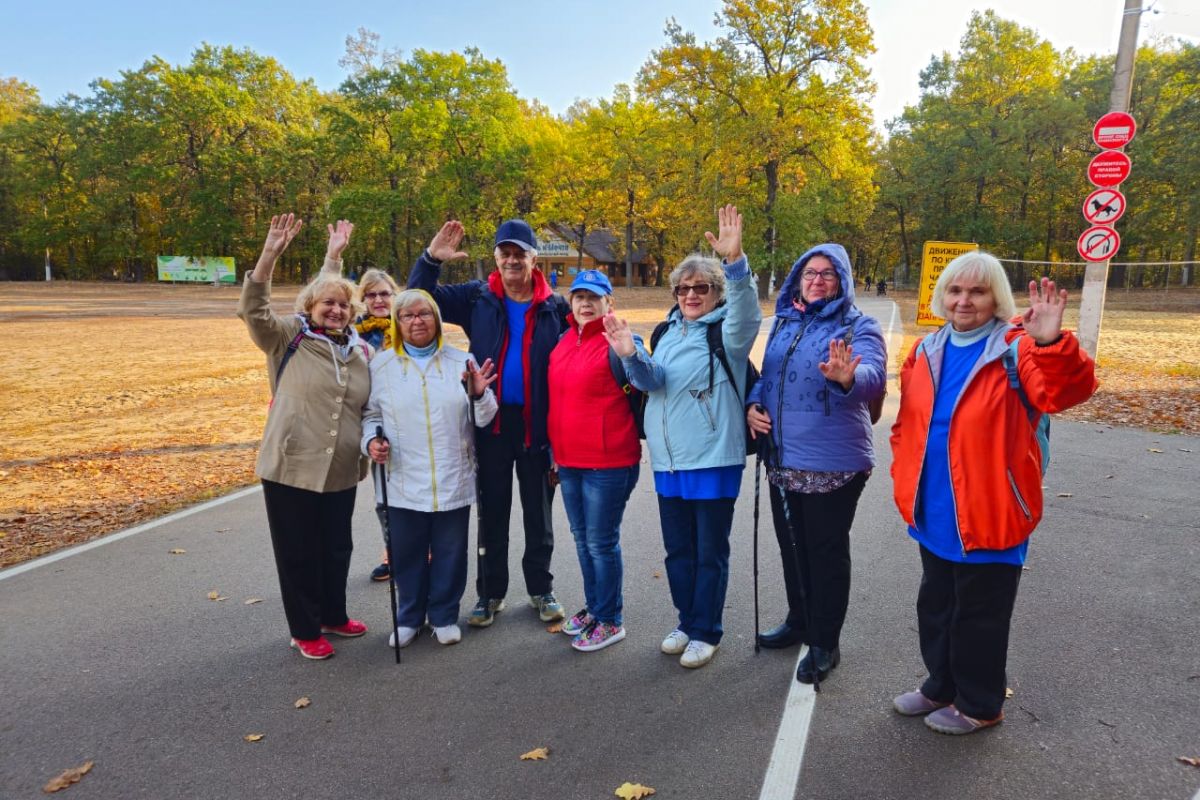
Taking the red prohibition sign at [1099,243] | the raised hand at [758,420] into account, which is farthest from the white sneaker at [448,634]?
the red prohibition sign at [1099,243]

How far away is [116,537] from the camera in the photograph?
5.49 m

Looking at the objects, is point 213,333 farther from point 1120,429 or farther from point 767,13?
point 767,13

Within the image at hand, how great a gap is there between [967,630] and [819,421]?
1.02 meters

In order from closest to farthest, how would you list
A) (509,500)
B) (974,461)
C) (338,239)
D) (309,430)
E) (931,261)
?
(974,461)
(309,430)
(509,500)
(338,239)
(931,261)

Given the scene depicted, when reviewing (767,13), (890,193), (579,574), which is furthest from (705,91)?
(579,574)

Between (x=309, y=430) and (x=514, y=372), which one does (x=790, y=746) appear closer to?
(x=514, y=372)

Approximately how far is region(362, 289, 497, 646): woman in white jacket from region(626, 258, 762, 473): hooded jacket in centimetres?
92

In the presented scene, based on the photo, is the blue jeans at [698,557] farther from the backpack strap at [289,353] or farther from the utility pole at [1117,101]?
the utility pole at [1117,101]

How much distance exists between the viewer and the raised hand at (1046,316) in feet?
7.88

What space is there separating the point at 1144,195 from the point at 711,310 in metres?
50.9

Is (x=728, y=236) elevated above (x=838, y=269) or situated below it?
above

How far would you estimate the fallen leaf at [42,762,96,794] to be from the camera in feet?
8.90

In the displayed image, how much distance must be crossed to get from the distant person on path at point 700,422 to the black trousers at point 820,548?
0.29m

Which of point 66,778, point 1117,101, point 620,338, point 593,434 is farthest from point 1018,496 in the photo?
point 1117,101
